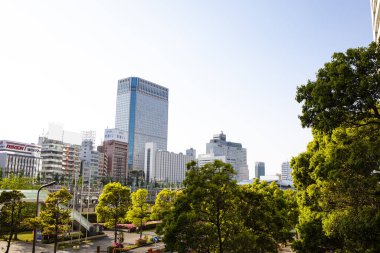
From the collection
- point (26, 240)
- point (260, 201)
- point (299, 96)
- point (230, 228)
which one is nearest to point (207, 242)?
point (230, 228)

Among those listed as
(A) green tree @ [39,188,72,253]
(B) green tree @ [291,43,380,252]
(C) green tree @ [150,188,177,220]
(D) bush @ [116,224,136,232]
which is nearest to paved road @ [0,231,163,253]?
(C) green tree @ [150,188,177,220]

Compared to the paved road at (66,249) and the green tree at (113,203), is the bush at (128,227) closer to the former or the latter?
the paved road at (66,249)

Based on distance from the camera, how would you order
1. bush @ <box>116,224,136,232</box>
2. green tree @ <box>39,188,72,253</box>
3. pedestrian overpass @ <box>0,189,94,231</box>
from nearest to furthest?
1. green tree @ <box>39,188,72,253</box>
2. pedestrian overpass @ <box>0,189,94,231</box>
3. bush @ <box>116,224,136,232</box>


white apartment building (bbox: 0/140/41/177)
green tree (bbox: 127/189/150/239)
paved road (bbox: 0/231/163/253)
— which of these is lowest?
paved road (bbox: 0/231/163/253)

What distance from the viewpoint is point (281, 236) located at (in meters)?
23.8

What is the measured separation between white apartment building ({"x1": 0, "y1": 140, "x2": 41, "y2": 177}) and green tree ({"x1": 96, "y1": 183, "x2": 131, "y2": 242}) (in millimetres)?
128842

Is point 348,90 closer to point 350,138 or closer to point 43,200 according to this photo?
point 350,138

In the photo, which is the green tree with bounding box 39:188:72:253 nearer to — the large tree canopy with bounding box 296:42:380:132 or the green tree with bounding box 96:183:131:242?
the green tree with bounding box 96:183:131:242

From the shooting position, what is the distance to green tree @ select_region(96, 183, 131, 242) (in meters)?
39.6

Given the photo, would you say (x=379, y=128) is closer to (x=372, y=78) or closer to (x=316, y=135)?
(x=372, y=78)

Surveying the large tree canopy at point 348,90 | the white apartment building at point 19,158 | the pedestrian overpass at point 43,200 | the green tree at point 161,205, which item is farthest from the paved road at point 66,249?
the white apartment building at point 19,158

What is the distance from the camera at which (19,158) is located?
15750cm

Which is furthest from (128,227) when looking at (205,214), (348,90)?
(348,90)

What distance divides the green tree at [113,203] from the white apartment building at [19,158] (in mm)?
128842
